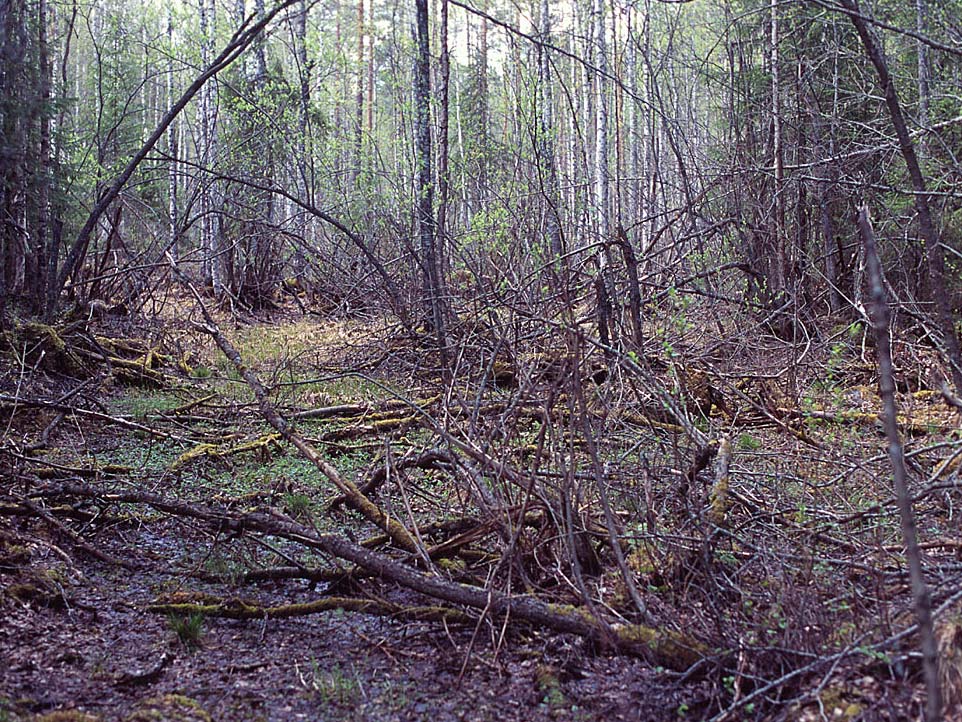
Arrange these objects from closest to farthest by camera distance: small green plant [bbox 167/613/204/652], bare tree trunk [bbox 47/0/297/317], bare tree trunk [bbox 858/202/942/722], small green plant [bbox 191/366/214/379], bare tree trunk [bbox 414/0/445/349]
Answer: bare tree trunk [bbox 858/202/942/722], small green plant [bbox 167/613/204/652], bare tree trunk [bbox 47/0/297/317], bare tree trunk [bbox 414/0/445/349], small green plant [bbox 191/366/214/379]

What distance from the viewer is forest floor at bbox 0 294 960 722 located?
283 centimetres

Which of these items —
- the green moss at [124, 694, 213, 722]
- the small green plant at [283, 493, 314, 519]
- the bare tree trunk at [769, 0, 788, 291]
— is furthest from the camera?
the bare tree trunk at [769, 0, 788, 291]

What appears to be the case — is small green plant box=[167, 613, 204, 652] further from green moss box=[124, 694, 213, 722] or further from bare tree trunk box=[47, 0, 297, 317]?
bare tree trunk box=[47, 0, 297, 317]

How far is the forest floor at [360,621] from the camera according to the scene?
9.30 ft

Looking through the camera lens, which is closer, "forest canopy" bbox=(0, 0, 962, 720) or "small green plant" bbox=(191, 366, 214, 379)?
"forest canopy" bbox=(0, 0, 962, 720)

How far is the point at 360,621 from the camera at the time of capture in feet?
12.2

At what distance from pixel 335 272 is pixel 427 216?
14.6ft

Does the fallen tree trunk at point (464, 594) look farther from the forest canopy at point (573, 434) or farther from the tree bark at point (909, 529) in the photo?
the tree bark at point (909, 529)

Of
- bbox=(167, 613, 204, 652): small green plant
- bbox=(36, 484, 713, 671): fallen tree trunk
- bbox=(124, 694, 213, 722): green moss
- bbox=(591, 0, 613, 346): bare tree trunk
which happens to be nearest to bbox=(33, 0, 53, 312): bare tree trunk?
bbox=(36, 484, 713, 671): fallen tree trunk

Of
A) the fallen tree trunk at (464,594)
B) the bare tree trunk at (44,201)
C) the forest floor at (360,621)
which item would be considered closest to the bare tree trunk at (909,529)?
the forest floor at (360,621)

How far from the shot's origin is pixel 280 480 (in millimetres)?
5289

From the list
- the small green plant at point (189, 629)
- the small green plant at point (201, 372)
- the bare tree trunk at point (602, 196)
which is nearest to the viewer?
the small green plant at point (189, 629)

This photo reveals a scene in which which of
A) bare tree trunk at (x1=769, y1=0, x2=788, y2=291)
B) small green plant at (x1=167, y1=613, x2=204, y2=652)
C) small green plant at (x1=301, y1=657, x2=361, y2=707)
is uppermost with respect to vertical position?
bare tree trunk at (x1=769, y1=0, x2=788, y2=291)

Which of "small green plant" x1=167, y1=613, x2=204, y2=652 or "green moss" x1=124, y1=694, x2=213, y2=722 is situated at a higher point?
"small green plant" x1=167, y1=613, x2=204, y2=652
